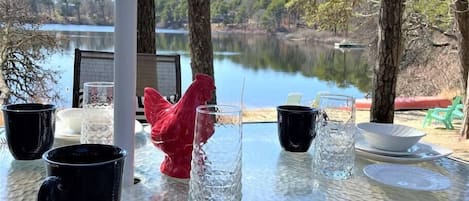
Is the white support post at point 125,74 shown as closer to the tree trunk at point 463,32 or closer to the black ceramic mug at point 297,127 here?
the black ceramic mug at point 297,127

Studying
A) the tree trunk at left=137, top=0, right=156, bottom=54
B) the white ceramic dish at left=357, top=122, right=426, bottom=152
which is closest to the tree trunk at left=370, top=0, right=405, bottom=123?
the tree trunk at left=137, top=0, right=156, bottom=54

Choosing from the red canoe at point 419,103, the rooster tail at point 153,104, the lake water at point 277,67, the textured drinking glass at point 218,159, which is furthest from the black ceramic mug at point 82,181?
the red canoe at point 419,103

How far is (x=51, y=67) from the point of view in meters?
7.11

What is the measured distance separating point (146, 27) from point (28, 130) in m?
2.47

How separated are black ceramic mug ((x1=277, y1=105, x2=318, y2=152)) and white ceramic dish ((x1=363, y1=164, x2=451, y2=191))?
184mm

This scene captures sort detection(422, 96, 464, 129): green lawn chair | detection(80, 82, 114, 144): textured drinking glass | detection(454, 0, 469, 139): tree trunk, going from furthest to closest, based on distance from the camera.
A: detection(422, 96, 464, 129): green lawn chair
detection(454, 0, 469, 139): tree trunk
detection(80, 82, 114, 144): textured drinking glass

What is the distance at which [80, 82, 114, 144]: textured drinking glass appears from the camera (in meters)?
1.09

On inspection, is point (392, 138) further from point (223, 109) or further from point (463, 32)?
point (463, 32)

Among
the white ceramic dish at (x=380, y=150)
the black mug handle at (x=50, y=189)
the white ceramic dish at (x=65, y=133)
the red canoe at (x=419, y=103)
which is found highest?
the black mug handle at (x=50, y=189)

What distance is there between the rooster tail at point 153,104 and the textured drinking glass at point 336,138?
37 centimetres

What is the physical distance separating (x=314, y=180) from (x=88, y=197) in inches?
21.0

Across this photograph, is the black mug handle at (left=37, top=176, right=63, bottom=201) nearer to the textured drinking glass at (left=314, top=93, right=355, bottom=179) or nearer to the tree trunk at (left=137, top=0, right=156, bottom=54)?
the textured drinking glass at (left=314, top=93, right=355, bottom=179)

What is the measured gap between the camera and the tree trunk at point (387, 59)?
3.36 meters

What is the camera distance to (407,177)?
1062mm
